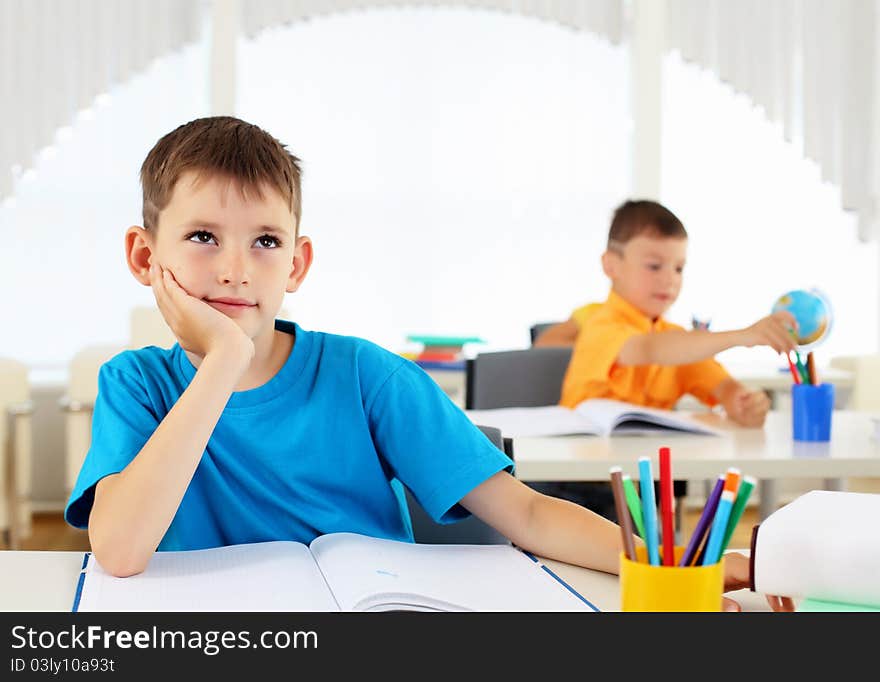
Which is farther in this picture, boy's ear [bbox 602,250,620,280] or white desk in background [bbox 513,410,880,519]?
boy's ear [bbox 602,250,620,280]

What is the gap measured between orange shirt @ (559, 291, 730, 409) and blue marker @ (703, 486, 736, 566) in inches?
68.4

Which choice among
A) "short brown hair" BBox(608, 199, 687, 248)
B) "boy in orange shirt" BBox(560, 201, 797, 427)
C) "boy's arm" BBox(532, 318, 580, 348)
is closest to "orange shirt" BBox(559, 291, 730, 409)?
"boy in orange shirt" BBox(560, 201, 797, 427)

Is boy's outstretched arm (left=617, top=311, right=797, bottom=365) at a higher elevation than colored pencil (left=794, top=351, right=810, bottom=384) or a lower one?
higher

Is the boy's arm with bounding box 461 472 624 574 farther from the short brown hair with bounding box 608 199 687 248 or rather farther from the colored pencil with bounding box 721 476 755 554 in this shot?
the short brown hair with bounding box 608 199 687 248

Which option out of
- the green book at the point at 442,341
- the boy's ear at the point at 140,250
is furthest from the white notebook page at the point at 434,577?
the green book at the point at 442,341

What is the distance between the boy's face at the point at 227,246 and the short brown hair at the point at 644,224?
1692 mm

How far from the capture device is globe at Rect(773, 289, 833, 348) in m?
2.29

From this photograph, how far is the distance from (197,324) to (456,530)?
1.47 feet

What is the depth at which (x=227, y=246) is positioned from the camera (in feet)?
3.89

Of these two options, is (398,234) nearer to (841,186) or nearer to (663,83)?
(663,83)

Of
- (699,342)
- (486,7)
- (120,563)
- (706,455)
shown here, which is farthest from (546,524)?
(486,7)

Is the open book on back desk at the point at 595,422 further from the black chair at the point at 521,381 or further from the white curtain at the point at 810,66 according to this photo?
the white curtain at the point at 810,66

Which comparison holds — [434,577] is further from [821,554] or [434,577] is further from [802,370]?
[802,370]
